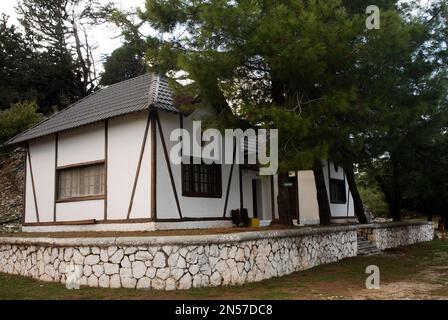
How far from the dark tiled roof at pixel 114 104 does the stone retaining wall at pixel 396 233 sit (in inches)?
320

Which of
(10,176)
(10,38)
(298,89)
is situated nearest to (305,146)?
(298,89)

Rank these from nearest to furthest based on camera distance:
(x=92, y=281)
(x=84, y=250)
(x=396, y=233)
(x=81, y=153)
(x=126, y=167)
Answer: (x=92, y=281)
(x=84, y=250)
(x=126, y=167)
(x=81, y=153)
(x=396, y=233)

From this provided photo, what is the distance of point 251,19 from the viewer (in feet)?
32.7

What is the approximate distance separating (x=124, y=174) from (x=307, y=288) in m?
5.88

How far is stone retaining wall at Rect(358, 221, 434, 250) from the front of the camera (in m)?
16.2

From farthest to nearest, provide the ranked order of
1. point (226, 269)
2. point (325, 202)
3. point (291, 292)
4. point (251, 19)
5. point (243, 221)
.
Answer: point (325, 202), point (243, 221), point (251, 19), point (226, 269), point (291, 292)

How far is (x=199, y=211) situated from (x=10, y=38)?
77.8 ft

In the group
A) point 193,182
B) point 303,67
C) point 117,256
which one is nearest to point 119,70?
point 193,182

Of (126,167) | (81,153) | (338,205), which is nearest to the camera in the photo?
(126,167)

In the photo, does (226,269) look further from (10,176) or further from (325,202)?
(10,176)

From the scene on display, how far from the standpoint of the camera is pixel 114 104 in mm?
13820

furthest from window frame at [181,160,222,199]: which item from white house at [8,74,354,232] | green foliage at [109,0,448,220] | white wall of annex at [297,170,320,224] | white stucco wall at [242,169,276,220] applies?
white wall of annex at [297,170,320,224]

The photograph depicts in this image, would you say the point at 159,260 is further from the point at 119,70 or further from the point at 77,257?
the point at 119,70

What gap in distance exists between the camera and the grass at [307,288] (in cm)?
823
